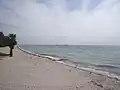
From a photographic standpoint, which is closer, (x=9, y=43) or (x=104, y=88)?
(x=104, y=88)

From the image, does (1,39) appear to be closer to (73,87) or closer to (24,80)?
(24,80)

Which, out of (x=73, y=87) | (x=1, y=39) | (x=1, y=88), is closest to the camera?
(x=1, y=88)

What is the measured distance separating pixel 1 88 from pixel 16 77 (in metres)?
0.50

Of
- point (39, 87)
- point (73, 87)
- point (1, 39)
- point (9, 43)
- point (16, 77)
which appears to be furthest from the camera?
point (9, 43)

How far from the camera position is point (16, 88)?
1913mm

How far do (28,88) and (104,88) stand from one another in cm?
123

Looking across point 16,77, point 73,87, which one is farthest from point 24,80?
point 73,87

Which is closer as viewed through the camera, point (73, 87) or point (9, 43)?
point (73, 87)

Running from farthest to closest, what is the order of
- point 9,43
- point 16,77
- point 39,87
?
point 9,43 < point 16,77 < point 39,87

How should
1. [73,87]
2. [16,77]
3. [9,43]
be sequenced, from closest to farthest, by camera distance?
[73,87]
[16,77]
[9,43]

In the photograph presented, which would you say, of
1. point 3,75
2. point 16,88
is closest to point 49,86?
point 16,88

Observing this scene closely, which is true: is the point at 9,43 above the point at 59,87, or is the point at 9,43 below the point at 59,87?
above

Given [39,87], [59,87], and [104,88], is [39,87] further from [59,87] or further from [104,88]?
[104,88]

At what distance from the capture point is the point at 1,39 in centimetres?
428
